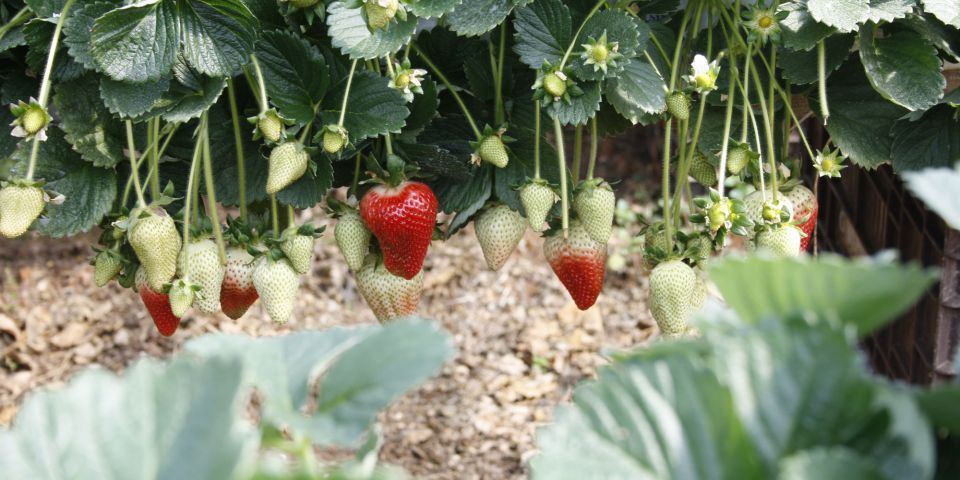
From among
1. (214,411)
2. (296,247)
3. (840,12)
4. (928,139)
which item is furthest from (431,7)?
(214,411)

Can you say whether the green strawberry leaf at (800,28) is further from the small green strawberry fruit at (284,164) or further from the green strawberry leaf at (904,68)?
the small green strawberry fruit at (284,164)

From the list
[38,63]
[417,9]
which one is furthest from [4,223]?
[417,9]

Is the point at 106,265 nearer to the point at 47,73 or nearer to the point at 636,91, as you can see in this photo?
the point at 47,73

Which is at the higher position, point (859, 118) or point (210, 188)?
point (859, 118)

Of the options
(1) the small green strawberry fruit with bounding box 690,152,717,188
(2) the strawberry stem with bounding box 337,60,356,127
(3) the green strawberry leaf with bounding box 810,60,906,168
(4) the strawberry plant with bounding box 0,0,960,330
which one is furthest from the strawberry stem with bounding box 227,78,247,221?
(3) the green strawberry leaf with bounding box 810,60,906,168

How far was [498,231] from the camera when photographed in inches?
38.1

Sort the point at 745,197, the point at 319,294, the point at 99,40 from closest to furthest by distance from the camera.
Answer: the point at 99,40
the point at 745,197
the point at 319,294

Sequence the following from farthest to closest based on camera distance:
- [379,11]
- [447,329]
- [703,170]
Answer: [447,329] → [703,170] → [379,11]

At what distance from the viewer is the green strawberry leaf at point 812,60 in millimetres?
939

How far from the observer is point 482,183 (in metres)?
0.98

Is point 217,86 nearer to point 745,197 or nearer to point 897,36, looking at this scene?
point 745,197

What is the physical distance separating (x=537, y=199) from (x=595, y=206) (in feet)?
0.18

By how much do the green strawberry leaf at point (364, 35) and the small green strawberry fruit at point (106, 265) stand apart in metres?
0.31

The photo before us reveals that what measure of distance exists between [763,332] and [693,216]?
625mm
